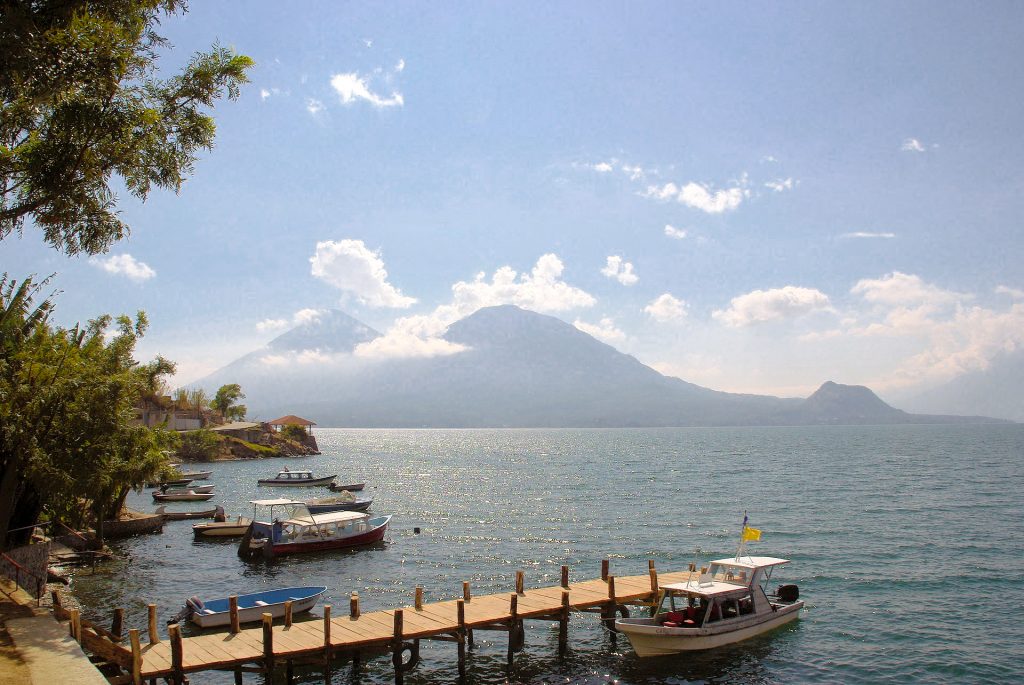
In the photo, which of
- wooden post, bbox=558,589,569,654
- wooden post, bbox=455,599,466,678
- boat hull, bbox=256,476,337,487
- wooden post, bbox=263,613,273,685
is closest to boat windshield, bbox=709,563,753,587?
wooden post, bbox=558,589,569,654

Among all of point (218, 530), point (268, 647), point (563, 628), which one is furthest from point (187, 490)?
point (563, 628)

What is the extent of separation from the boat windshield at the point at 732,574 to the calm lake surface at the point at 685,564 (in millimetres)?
2391

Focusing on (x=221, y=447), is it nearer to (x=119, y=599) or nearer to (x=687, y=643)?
(x=119, y=599)

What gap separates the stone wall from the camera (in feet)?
95.7

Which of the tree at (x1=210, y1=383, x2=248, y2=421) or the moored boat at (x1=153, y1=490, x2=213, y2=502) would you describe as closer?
the moored boat at (x1=153, y1=490, x2=213, y2=502)

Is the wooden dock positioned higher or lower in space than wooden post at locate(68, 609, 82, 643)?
lower

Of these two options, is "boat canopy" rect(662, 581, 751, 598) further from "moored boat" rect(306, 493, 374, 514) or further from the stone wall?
"moored boat" rect(306, 493, 374, 514)

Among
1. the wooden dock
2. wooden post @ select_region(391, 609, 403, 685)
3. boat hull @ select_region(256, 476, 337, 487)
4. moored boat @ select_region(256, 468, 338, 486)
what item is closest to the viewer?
the wooden dock

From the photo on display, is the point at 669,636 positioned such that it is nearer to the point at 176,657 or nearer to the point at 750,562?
the point at 750,562

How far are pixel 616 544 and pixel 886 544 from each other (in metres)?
18.7

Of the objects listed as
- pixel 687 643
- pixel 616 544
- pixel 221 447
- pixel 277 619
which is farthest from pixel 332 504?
pixel 221 447

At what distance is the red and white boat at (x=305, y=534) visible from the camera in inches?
1752

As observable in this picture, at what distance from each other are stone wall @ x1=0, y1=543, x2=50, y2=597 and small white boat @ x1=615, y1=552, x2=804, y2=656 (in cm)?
2553

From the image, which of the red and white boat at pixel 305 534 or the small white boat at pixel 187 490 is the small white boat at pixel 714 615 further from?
the small white boat at pixel 187 490
